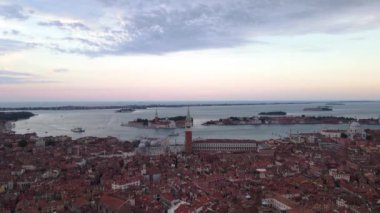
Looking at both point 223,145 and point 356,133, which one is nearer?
point 223,145

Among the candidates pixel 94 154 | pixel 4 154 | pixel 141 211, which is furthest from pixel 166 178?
pixel 4 154

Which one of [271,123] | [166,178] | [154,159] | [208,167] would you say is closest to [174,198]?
[166,178]

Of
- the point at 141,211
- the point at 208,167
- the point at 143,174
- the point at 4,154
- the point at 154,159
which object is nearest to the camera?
the point at 141,211

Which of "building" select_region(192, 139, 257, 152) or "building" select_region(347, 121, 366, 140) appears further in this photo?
"building" select_region(347, 121, 366, 140)

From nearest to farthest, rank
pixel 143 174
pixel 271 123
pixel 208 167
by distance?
pixel 143 174 → pixel 208 167 → pixel 271 123

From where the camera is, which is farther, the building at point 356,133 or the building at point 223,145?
the building at point 356,133

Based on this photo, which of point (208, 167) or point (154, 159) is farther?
point (154, 159)

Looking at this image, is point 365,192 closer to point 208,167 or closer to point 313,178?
point 313,178

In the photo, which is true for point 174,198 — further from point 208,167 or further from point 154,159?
point 154,159

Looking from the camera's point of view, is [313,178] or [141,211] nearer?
Answer: [141,211]
